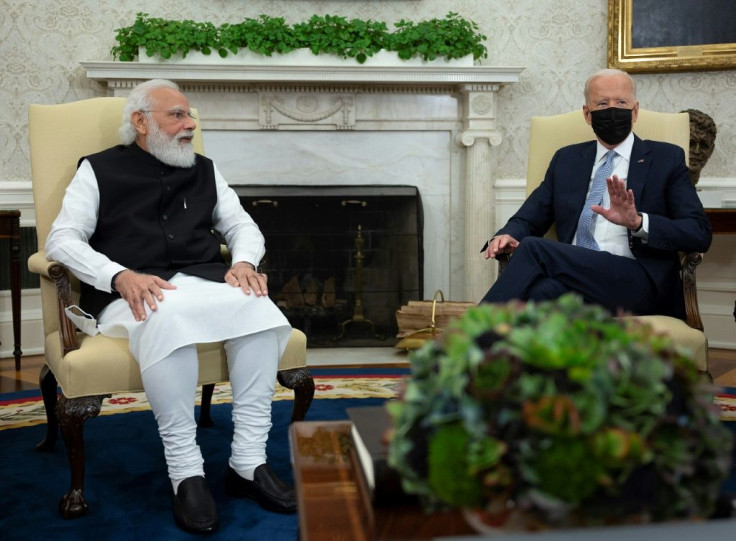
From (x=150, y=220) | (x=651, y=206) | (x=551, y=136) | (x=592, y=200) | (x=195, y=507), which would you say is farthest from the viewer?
(x=551, y=136)

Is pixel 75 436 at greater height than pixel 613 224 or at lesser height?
lesser

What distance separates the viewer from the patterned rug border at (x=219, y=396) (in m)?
3.37

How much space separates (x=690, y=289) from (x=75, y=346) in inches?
77.6

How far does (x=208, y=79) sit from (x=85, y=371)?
296 centimetres

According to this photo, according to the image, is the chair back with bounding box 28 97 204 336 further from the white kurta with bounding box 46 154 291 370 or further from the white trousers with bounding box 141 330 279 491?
the white trousers with bounding box 141 330 279 491

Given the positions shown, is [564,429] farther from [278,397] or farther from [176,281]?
[278,397]

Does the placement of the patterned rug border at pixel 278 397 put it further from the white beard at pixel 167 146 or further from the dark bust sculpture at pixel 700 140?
the dark bust sculpture at pixel 700 140

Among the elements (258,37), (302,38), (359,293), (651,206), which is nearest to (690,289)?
(651,206)

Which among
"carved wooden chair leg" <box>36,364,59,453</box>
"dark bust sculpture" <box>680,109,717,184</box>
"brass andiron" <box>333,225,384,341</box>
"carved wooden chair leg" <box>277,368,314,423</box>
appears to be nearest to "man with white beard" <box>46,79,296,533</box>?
"carved wooden chair leg" <box>277,368,314,423</box>

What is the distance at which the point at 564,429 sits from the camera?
87 centimetres

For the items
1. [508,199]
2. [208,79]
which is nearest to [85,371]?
[208,79]

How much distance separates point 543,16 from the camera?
5.22 meters

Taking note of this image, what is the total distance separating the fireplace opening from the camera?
4.97 meters

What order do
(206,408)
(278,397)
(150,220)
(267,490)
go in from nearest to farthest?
(267,490) → (150,220) → (206,408) → (278,397)
